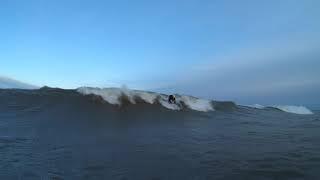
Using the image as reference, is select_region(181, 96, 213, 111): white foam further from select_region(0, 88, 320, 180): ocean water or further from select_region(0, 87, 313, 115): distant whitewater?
select_region(0, 88, 320, 180): ocean water

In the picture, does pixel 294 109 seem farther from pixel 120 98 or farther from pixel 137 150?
pixel 137 150

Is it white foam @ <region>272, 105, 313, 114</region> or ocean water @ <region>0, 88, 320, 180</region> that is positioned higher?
white foam @ <region>272, 105, 313, 114</region>

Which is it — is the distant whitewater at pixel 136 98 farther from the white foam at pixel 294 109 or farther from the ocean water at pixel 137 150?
the white foam at pixel 294 109

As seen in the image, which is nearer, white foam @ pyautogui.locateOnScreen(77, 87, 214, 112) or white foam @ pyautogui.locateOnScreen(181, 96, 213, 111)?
white foam @ pyautogui.locateOnScreen(77, 87, 214, 112)

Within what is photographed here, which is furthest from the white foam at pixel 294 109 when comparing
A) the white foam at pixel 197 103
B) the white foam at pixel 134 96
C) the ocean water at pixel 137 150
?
the ocean water at pixel 137 150

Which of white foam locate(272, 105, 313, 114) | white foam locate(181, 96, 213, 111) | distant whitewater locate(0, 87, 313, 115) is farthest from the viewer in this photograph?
white foam locate(272, 105, 313, 114)

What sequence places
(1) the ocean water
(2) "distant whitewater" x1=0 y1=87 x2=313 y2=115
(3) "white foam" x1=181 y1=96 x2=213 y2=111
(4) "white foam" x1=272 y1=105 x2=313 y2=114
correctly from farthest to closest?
(4) "white foam" x1=272 y1=105 x2=313 y2=114
(3) "white foam" x1=181 y1=96 x2=213 y2=111
(2) "distant whitewater" x1=0 y1=87 x2=313 y2=115
(1) the ocean water

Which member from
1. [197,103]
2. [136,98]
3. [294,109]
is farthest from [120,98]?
[294,109]

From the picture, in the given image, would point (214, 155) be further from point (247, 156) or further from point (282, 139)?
point (282, 139)

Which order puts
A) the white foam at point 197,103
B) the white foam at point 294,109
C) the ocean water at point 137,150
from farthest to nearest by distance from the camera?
the white foam at point 294,109 → the white foam at point 197,103 → the ocean water at point 137,150

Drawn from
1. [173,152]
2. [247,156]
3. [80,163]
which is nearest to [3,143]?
[80,163]

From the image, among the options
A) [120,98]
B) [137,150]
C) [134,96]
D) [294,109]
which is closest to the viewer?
[137,150]

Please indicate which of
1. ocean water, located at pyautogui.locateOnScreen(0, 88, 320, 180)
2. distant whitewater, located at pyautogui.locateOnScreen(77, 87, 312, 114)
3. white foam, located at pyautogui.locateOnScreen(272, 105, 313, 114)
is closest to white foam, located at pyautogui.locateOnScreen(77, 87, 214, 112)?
distant whitewater, located at pyautogui.locateOnScreen(77, 87, 312, 114)

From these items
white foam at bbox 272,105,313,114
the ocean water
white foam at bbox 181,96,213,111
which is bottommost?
the ocean water
